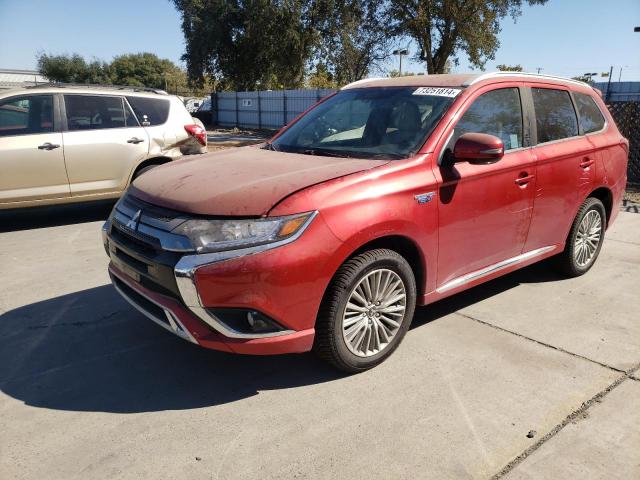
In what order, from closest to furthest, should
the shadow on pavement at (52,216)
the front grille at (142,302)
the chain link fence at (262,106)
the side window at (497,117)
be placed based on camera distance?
the front grille at (142,302)
the side window at (497,117)
the shadow on pavement at (52,216)
the chain link fence at (262,106)

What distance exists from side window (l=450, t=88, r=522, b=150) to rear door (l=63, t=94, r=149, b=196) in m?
4.88

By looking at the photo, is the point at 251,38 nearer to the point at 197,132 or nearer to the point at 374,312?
the point at 197,132

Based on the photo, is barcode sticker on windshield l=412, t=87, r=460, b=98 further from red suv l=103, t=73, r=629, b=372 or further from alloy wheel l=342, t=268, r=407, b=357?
alloy wheel l=342, t=268, r=407, b=357

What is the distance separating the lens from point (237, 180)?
3.13 meters

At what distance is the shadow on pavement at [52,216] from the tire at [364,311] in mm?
5360

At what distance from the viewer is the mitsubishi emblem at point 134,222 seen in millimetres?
3113

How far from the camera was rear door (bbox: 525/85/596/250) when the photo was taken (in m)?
4.17

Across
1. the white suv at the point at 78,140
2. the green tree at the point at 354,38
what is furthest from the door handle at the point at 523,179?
the green tree at the point at 354,38

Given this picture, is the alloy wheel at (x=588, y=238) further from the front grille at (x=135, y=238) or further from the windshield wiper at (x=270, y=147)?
the front grille at (x=135, y=238)

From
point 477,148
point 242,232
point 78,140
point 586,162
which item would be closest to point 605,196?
point 586,162

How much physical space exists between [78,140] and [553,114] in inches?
216


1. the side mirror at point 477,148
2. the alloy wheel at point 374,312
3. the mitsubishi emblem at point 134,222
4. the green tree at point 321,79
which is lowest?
the alloy wheel at point 374,312

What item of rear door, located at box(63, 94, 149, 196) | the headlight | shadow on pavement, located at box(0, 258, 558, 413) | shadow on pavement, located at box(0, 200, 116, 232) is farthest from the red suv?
shadow on pavement, located at box(0, 200, 116, 232)

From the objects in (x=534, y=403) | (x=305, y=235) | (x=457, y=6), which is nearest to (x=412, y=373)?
(x=534, y=403)
